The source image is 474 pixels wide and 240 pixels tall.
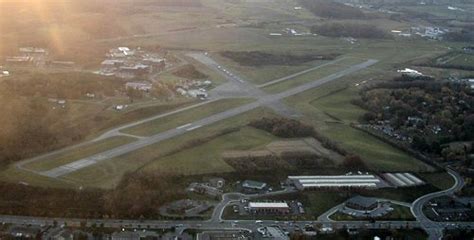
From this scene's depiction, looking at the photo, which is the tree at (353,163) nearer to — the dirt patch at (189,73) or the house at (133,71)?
the dirt patch at (189,73)

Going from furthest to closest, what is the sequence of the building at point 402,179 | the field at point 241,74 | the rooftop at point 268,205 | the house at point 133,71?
the house at point 133,71, the field at point 241,74, the building at point 402,179, the rooftop at point 268,205

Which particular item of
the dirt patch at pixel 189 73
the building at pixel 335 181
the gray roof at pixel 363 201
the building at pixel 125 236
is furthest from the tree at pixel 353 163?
the dirt patch at pixel 189 73

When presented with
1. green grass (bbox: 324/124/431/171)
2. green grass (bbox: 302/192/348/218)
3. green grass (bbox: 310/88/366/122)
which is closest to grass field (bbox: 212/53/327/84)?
green grass (bbox: 310/88/366/122)

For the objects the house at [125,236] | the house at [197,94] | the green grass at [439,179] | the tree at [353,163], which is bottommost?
the green grass at [439,179]

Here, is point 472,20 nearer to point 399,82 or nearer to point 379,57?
point 379,57

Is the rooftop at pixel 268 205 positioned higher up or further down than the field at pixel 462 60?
higher up

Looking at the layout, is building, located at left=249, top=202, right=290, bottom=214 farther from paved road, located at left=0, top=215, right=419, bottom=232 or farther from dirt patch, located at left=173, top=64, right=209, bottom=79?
dirt patch, located at left=173, top=64, right=209, bottom=79

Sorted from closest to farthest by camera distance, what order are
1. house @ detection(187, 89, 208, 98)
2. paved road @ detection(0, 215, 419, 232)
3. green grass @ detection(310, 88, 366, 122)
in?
paved road @ detection(0, 215, 419, 232), green grass @ detection(310, 88, 366, 122), house @ detection(187, 89, 208, 98)
